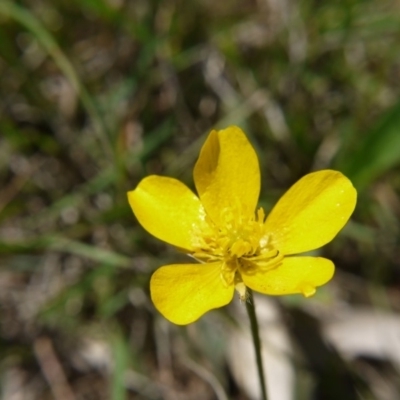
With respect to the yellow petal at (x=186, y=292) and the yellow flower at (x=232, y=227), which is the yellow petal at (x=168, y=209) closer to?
the yellow flower at (x=232, y=227)

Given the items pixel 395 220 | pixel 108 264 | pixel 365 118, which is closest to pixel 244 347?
pixel 108 264

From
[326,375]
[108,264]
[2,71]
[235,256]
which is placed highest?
[2,71]

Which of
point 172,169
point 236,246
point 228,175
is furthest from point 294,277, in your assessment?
point 172,169

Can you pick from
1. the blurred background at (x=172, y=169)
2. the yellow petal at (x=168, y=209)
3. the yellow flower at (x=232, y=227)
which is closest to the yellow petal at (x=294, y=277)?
the yellow flower at (x=232, y=227)

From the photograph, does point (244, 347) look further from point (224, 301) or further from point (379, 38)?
point (379, 38)

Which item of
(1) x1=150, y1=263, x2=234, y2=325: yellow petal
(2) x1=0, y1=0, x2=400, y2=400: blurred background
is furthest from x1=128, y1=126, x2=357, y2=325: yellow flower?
(2) x1=0, y1=0, x2=400, y2=400: blurred background

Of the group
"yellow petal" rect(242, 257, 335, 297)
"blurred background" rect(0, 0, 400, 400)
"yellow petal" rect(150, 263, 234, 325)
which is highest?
"yellow petal" rect(150, 263, 234, 325)

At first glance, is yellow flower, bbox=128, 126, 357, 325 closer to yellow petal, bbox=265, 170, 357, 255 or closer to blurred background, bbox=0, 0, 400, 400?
yellow petal, bbox=265, 170, 357, 255
